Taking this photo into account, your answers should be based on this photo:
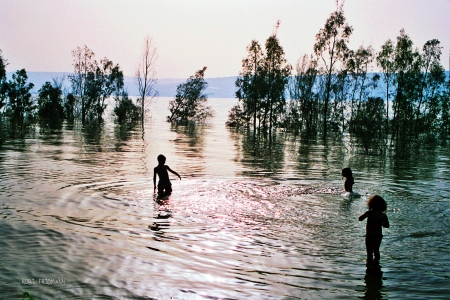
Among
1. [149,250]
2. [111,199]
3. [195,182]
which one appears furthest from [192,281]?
[195,182]

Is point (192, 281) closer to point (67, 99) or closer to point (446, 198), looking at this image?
point (446, 198)

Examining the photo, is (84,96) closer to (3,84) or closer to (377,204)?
(3,84)

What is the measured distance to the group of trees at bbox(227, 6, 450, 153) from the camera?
3928 cm

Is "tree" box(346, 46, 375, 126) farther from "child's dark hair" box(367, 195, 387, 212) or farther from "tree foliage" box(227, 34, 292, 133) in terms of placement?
"child's dark hair" box(367, 195, 387, 212)

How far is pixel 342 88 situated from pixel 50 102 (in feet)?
129

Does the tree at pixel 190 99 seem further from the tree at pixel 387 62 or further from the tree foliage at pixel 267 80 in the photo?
the tree at pixel 387 62

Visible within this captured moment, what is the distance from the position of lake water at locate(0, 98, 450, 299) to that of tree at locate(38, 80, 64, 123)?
4640 cm

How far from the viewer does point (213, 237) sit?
974 cm

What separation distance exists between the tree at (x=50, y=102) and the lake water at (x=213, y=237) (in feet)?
152

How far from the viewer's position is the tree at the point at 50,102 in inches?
2478

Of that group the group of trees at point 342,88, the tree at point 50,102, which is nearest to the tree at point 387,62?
the group of trees at point 342,88

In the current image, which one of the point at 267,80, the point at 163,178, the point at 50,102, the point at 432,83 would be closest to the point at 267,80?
the point at 267,80

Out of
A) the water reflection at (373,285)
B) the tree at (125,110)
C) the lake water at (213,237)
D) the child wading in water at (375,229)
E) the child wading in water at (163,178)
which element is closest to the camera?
the water reflection at (373,285)

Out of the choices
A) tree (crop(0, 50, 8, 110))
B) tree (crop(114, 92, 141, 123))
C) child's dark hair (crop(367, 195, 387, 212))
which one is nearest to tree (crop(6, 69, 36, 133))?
tree (crop(0, 50, 8, 110))
